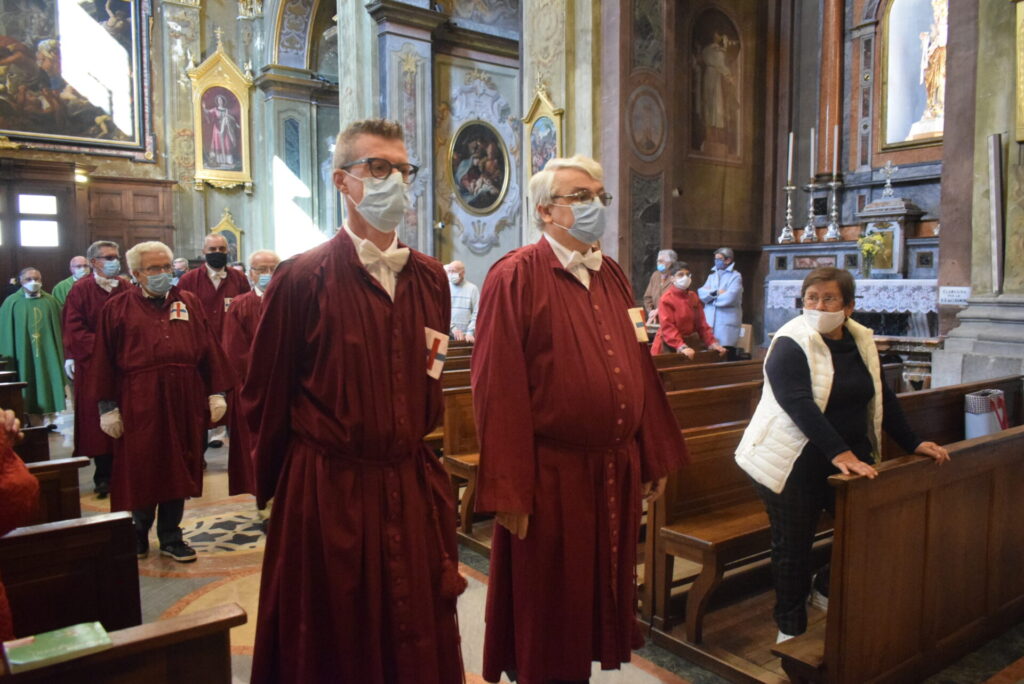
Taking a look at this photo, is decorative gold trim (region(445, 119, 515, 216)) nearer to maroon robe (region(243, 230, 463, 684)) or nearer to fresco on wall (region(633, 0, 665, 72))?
fresco on wall (region(633, 0, 665, 72))

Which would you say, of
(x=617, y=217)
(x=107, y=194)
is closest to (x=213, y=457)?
(x=617, y=217)

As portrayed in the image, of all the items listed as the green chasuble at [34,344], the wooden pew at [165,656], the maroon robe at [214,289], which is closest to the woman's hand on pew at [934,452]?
the wooden pew at [165,656]

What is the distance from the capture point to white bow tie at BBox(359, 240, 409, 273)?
6.98ft

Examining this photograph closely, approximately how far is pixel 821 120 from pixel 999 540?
977cm

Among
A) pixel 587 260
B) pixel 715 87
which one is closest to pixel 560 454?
pixel 587 260

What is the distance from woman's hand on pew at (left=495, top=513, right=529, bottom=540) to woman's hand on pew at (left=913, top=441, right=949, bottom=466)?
5.95ft

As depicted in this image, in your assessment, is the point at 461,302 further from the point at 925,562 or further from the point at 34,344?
the point at 925,562

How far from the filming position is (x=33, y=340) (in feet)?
28.2

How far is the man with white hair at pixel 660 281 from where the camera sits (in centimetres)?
749

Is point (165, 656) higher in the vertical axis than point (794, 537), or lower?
higher

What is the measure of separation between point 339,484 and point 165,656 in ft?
1.91

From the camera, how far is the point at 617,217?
30.5 feet

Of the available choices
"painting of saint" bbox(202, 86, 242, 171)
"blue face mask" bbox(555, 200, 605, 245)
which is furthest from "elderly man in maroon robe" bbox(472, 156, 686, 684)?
"painting of saint" bbox(202, 86, 242, 171)

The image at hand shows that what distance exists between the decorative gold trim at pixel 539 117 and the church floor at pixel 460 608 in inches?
236
